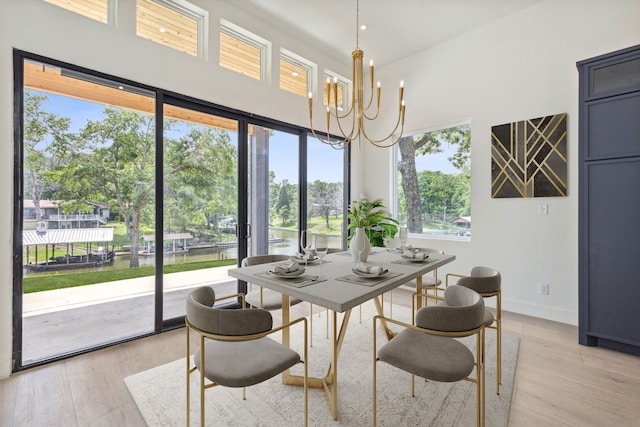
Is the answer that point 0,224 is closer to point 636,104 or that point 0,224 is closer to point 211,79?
point 211,79

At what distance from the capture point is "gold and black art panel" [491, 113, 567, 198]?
3184 millimetres

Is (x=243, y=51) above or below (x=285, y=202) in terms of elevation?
above

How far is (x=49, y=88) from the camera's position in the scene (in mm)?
2359

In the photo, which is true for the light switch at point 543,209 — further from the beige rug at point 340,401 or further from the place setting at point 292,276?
the place setting at point 292,276

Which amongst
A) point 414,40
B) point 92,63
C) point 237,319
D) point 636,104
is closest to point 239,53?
point 92,63

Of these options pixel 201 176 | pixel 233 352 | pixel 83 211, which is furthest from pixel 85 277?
pixel 233 352

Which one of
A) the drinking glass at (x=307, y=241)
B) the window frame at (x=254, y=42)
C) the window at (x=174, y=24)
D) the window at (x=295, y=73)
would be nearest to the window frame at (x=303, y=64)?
the window at (x=295, y=73)

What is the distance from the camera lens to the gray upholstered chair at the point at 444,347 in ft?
4.48

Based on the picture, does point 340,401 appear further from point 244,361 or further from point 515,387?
point 515,387

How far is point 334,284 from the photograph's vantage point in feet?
5.57

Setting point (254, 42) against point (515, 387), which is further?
point (254, 42)

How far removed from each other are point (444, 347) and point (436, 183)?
311 cm

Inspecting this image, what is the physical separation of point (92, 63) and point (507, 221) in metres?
4.42

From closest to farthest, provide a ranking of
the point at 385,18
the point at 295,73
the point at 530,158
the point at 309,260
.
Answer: the point at 309,260
the point at 530,158
the point at 385,18
the point at 295,73
